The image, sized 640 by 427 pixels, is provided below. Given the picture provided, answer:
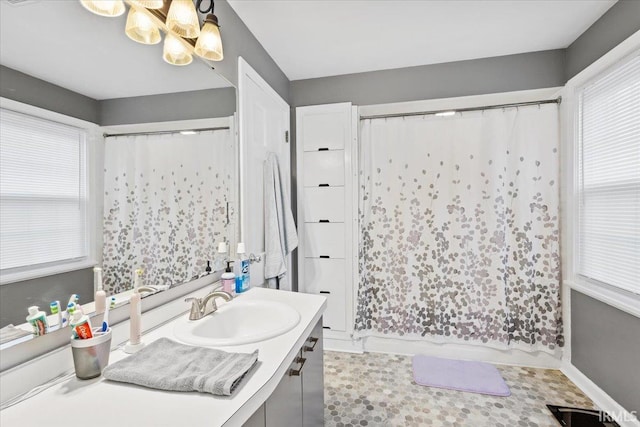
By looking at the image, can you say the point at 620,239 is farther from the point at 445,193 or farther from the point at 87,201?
the point at 87,201

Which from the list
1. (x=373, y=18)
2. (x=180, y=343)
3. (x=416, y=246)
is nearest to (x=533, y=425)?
(x=416, y=246)

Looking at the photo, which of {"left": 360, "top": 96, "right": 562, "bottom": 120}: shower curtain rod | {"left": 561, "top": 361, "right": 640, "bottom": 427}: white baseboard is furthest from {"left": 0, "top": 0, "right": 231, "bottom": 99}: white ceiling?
{"left": 561, "top": 361, "right": 640, "bottom": 427}: white baseboard

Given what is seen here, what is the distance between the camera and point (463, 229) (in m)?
2.54

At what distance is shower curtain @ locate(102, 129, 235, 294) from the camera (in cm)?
110

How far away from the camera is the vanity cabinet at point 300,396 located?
0.92 metres

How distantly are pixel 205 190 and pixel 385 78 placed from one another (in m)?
1.94

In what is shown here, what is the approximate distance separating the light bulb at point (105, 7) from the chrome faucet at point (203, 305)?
1103 mm

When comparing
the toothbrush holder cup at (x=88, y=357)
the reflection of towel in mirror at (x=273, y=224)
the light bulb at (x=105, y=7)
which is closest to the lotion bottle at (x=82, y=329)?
the toothbrush holder cup at (x=88, y=357)

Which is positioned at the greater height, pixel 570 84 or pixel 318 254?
pixel 570 84

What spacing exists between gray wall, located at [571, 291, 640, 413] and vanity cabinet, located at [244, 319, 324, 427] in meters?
1.78

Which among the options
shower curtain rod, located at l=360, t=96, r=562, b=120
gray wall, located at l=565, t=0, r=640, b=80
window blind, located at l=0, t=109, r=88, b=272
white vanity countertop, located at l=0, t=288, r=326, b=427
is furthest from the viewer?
shower curtain rod, located at l=360, t=96, r=562, b=120

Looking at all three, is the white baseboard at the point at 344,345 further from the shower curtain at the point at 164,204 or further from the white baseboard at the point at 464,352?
the shower curtain at the point at 164,204

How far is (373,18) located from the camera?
1.95m

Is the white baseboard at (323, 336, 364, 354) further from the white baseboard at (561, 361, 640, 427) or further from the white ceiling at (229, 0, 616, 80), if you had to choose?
the white ceiling at (229, 0, 616, 80)
